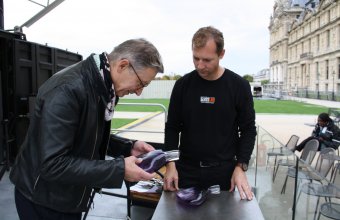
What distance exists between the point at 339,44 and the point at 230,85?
239 feet

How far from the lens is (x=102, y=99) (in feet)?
5.29

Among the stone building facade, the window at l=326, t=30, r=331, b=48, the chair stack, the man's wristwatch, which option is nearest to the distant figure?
the chair stack

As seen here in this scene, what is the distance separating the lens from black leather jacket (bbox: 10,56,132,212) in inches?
56.5

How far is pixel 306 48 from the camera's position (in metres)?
89.5

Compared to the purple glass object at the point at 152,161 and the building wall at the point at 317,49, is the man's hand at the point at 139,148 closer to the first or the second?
the purple glass object at the point at 152,161

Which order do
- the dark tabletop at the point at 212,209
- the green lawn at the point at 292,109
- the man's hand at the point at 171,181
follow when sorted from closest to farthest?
the dark tabletop at the point at 212,209
the man's hand at the point at 171,181
the green lawn at the point at 292,109

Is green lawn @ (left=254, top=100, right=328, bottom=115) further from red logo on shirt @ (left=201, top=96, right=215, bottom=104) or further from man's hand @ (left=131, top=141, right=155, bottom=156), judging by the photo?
man's hand @ (left=131, top=141, right=155, bottom=156)

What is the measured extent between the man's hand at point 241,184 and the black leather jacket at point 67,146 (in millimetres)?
960

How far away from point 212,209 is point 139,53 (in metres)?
0.98

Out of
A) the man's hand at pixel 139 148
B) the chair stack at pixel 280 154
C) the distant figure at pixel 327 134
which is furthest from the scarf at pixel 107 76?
the distant figure at pixel 327 134

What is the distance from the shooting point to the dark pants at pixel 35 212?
5.52 ft

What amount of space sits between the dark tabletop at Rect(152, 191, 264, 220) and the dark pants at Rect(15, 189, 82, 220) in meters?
0.46

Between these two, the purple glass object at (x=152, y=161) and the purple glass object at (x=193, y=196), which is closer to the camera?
the purple glass object at (x=152, y=161)

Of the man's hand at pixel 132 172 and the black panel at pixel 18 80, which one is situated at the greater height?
the black panel at pixel 18 80
